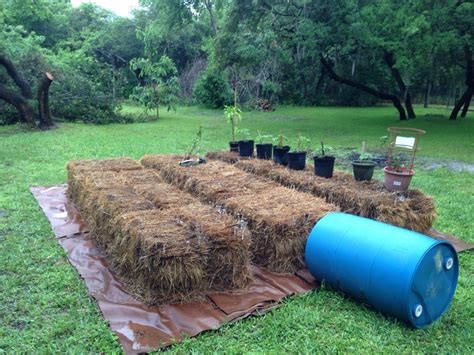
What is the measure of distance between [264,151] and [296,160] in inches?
32.9

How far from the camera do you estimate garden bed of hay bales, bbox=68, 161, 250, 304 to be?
281cm

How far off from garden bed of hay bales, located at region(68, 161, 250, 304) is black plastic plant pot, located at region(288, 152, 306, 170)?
1.78 metres

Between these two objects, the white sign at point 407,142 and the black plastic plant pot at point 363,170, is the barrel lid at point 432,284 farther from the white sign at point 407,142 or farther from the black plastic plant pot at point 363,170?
the black plastic plant pot at point 363,170

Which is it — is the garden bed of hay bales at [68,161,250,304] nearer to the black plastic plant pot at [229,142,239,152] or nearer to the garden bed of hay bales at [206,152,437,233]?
the garden bed of hay bales at [206,152,437,233]

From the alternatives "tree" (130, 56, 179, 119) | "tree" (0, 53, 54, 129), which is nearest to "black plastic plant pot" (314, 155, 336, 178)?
"tree" (0, 53, 54, 129)

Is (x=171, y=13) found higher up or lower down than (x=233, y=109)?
higher up

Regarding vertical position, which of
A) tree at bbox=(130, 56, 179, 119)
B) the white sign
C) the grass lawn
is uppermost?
tree at bbox=(130, 56, 179, 119)

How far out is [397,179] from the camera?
4.16 m

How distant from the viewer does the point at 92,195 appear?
4098 mm

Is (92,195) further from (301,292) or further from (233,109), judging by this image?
(233,109)

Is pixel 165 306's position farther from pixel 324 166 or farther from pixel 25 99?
pixel 25 99

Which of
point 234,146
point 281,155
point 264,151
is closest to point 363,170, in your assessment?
point 281,155

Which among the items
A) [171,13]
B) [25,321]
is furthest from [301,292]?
[171,13]

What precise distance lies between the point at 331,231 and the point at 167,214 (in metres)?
1.37
